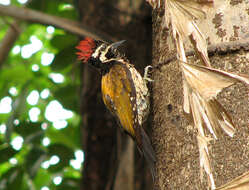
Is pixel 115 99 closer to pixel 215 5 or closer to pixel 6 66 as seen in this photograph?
pixel 215 5

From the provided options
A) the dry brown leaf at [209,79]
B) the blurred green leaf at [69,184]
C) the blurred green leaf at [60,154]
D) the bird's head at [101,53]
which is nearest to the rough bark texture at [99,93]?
the blurred green leaf at [69,184]

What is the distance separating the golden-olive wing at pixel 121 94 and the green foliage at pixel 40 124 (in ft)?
3.95

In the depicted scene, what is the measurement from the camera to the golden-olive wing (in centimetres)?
310

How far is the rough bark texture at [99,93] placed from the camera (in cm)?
472

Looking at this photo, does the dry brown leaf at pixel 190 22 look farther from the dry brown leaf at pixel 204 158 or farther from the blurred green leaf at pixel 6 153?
the blurred green leaf at pixel 6 153

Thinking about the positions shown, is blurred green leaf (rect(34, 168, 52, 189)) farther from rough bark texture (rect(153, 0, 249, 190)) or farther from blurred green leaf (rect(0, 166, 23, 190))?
rough bark texture (rect(153, 0, 249, 190))

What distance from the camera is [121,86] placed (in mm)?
3299

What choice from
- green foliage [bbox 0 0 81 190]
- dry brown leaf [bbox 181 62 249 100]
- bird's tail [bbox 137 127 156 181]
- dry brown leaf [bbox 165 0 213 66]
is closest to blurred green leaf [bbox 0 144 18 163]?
green foliage [bbox 0 0 81 190]

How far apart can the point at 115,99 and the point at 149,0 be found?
1121 mm

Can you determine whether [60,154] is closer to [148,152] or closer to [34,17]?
[34,17]

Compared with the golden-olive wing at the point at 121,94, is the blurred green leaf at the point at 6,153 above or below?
below

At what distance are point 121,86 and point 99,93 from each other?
162 cm

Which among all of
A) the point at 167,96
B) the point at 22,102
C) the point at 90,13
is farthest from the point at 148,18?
the point at 167,96

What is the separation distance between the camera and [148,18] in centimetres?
489
